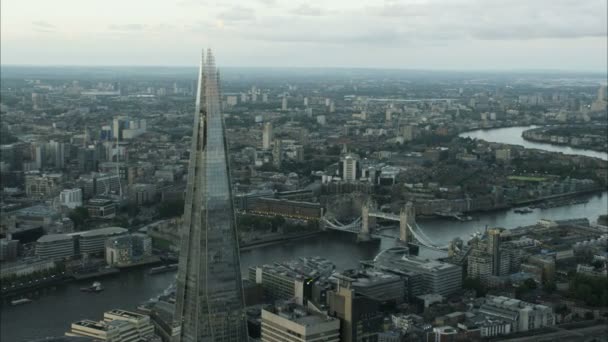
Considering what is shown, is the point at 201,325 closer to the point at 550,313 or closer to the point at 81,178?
the point at 550,313

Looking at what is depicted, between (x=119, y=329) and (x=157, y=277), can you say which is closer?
(x=119, y=329)

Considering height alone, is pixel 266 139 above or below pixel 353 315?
below

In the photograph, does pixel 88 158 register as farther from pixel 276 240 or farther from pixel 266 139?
pixel 276 240

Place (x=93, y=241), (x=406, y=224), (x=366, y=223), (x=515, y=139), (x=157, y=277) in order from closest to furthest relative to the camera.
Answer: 1. (x=157, y=277)
2. (x=93, y=241)
3. (x=406, y=224)
4. (x=366, y=223)
5. (x=515, y=139)

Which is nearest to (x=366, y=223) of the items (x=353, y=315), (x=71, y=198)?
(x=71, y=198)

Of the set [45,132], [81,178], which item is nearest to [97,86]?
[45,132]
